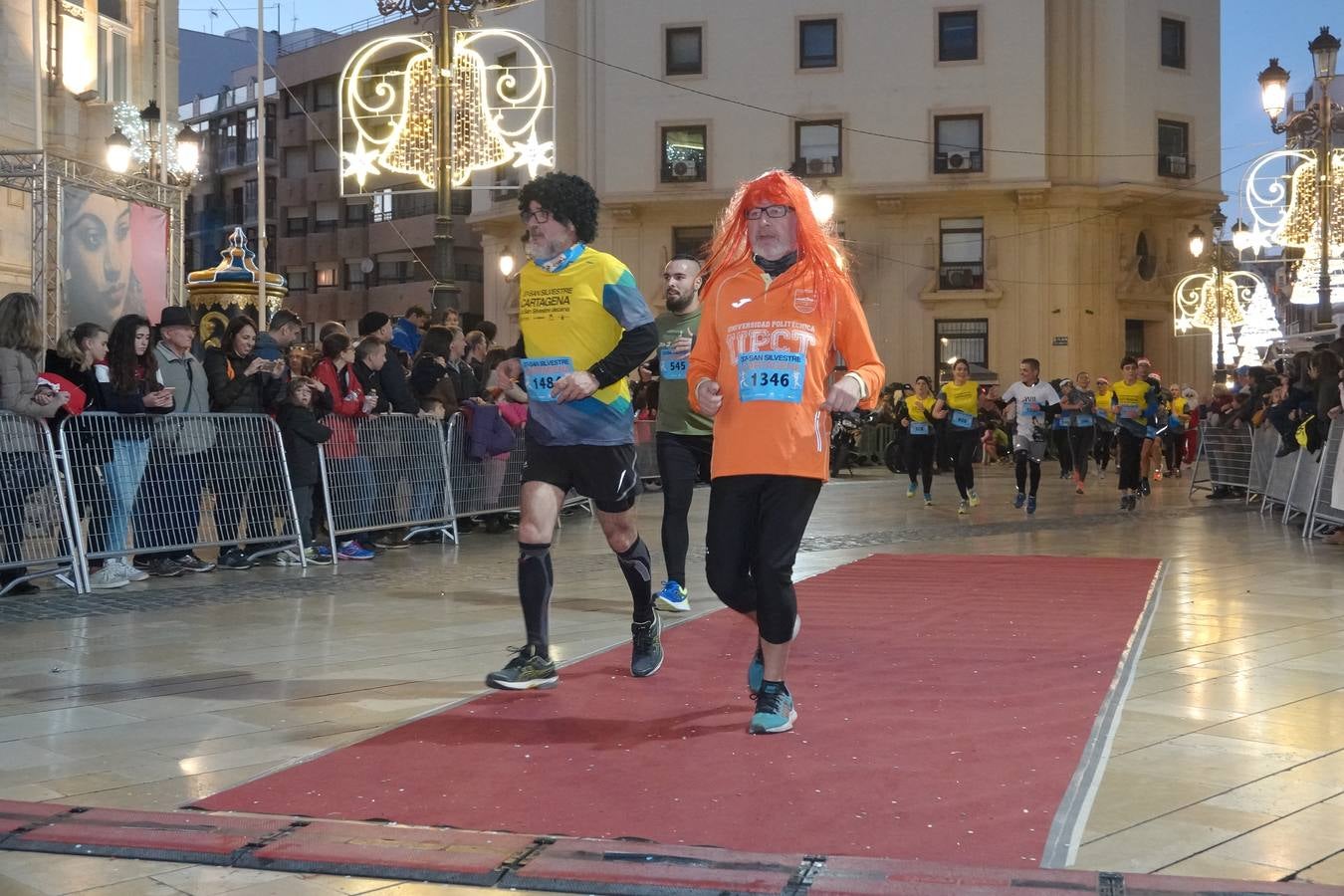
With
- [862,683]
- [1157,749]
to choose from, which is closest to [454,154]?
[862,683]

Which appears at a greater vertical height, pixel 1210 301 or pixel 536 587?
pixel 1210 301

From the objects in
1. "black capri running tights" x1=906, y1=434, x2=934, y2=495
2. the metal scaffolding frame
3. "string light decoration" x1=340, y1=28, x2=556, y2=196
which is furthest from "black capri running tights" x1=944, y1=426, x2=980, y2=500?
the metal scaffolding frame

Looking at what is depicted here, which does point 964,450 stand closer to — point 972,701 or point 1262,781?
point 972,701

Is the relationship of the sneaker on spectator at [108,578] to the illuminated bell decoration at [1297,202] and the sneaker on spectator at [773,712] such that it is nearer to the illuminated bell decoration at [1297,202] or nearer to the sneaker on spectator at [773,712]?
the sneaker on spectator at [773,712]

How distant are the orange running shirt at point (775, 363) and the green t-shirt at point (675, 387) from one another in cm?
262

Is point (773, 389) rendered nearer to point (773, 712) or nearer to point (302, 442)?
point (773, 712)

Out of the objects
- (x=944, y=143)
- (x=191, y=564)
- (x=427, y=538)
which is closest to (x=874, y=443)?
(x=944, y=143)

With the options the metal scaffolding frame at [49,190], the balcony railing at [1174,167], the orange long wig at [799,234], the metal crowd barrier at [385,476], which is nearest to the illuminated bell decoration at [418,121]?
the metal scaffolding frame at [49,190]

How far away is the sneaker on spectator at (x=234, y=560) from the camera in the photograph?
10773 mm

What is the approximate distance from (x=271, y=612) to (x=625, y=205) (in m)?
33.4

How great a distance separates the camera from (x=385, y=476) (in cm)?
1226

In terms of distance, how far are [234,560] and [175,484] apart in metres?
0.83

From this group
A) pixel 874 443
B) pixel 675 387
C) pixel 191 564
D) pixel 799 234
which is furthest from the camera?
pixel 874 443

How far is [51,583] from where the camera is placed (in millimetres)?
9734
